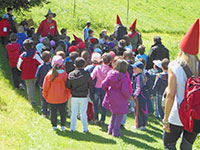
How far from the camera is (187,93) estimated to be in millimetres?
4598

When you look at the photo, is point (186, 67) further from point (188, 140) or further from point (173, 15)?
point (173, 15)

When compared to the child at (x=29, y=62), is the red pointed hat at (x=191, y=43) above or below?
Answer: above

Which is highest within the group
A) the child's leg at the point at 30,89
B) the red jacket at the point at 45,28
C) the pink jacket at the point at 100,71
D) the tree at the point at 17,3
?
the tree at the point at 17,3

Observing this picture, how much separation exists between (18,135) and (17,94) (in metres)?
3.20

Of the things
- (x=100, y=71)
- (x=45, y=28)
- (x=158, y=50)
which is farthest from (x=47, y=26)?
(x=100, y=71)

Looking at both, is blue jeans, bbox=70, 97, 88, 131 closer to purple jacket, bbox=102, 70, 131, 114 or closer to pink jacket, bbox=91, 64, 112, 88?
purple jacket, bbox=102, 70, 131, 114

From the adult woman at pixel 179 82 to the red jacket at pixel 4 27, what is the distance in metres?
9.51

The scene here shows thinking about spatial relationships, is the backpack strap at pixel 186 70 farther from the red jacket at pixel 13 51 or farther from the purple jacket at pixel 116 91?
the red jacket at pixel 13 51

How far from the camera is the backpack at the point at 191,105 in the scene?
4.53 metres

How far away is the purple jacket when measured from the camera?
7.32 m

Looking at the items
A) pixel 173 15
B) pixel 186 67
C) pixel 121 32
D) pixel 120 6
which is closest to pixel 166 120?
pixel 186 67

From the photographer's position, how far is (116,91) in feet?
24.4

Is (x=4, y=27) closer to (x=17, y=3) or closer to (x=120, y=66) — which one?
(x=17, y=3)

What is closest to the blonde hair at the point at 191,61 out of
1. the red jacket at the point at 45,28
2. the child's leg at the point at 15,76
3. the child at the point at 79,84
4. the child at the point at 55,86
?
the child at the point at 79,84
